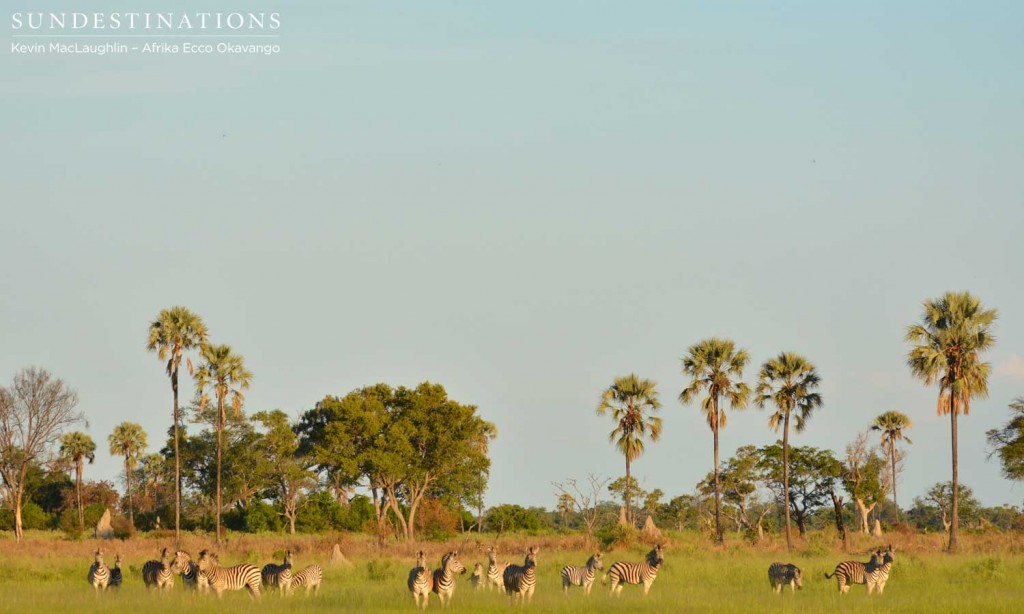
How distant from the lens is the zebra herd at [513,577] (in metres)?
28.6

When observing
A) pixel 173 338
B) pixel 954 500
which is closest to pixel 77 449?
pixel 173 338

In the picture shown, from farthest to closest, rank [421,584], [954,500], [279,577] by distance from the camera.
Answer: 1. [954,500]
2. [279,577]
3. [421,584]

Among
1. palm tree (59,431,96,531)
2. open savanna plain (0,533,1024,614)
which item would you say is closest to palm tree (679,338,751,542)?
open savanna plain (0,533,1024,614)

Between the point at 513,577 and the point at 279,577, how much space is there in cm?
625

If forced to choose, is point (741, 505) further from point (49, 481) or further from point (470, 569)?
point (49, 481)

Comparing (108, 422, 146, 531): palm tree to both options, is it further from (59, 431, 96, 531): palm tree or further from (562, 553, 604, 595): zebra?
(562, 553, 604, 595): zebra

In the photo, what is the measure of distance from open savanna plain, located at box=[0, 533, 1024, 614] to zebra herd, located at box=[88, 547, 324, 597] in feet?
1.27

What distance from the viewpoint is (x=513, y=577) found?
99.5 feet

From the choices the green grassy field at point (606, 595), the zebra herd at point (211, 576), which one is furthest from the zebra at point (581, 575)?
the zebra herd at point (211, 576)

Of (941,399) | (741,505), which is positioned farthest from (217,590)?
(741,505)

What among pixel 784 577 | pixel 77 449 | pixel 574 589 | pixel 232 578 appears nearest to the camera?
pixel 232 578

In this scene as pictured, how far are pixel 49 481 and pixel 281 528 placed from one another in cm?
2420

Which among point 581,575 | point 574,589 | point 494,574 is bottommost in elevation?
point 574,589

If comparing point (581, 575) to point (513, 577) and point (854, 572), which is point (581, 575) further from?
point (854, 572)
